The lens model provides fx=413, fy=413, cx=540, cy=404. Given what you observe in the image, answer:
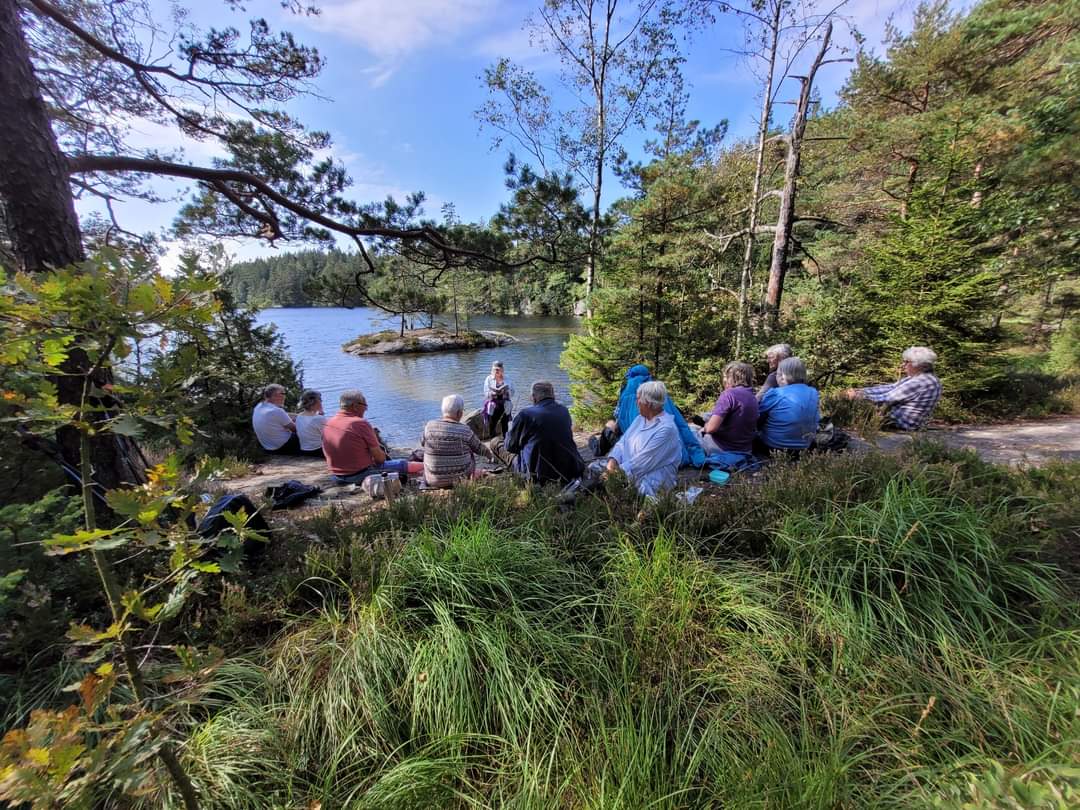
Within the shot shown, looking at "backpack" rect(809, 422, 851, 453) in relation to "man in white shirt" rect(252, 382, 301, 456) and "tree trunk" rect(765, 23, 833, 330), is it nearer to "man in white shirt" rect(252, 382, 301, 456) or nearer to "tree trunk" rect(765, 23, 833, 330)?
"tree trunk" rect(765, 23, 833, 330)

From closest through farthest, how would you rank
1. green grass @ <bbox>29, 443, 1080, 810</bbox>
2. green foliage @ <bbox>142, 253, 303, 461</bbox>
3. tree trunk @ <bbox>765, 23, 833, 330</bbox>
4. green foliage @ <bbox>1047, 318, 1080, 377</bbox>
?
green grass @ <bbox>29, 443, 1080, 810</bbox> → green foliage @ <bbox>142, 253, 303, 461</bbox> → tree trunk @ <bbox>765, 23, 833, 330</bbox> → green foliage @ <bbox>1047, 318, 1080, 377</bbox>

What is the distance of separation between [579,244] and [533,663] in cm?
500

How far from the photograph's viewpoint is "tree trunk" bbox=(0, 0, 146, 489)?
2.39 metres

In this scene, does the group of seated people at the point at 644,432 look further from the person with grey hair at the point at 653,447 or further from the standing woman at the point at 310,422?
the standing woman at the point at 310,422

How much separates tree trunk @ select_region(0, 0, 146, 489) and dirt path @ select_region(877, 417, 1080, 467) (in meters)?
6.95

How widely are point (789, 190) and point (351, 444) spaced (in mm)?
9392

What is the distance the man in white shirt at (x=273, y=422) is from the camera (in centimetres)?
614

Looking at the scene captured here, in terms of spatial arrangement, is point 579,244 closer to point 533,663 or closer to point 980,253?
point 533,663

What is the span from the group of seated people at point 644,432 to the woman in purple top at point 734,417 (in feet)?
0.03

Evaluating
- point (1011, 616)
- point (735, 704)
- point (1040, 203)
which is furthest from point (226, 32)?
point (1040, 203)

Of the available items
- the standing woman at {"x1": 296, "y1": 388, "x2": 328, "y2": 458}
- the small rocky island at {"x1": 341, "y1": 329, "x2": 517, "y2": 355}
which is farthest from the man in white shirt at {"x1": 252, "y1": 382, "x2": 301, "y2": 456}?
the small rocky island at {"x1": 341, "y1": 329, "x2": 517, "y2": 355}

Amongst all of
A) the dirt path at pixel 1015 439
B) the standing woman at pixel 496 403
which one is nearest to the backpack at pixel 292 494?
the standing woman at pixel 496 403

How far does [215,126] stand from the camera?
480 cm

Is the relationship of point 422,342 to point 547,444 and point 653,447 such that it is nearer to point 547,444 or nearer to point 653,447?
point 547,444
